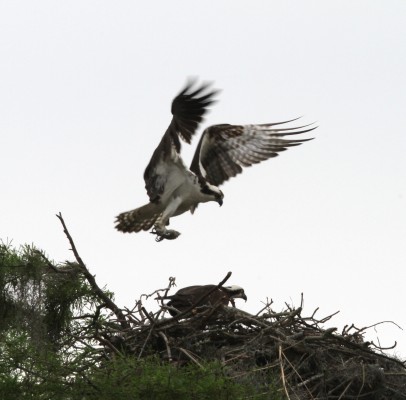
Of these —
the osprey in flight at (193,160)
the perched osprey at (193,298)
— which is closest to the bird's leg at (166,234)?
the osprey in flight at (193,160)

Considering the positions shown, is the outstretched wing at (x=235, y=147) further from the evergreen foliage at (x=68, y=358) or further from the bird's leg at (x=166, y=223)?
the evergreen foliage at (x=68, y=358)

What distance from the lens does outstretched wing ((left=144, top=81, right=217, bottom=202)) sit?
11.0 meters

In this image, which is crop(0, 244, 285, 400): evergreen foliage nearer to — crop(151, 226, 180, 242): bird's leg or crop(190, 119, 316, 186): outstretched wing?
crop(151, 226, 180, 242): bird's leg

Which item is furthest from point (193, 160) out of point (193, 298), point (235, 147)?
point (193, 298)

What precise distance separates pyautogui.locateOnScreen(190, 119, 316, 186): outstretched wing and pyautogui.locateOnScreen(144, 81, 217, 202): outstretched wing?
0.74m

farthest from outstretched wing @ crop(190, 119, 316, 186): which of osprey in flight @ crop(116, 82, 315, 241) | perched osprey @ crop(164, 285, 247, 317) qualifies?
perched osprey @ crop(164, 285, 247, 317)

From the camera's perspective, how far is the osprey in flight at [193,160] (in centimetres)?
1129

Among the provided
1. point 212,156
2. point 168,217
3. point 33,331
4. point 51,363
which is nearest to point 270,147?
point 212,156

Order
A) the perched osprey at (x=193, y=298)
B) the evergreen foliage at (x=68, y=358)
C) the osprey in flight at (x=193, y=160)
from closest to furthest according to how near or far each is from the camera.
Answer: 1. the evergreen foliage at (x=68, y=358)
2. the perched osprey at (x=193, y=298)
3. the osprey in flight at (x=193, y=160)

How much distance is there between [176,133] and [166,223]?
3.33ft

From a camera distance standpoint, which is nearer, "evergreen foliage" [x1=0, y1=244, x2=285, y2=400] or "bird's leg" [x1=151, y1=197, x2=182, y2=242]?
"evergreen foliage" [x1=0, y1=244, x2=285, y2=400]

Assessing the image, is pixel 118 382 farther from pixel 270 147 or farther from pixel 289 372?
pixel 270 147

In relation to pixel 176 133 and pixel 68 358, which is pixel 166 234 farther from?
pixel 68 358

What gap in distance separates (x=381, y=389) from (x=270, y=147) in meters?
4.05
